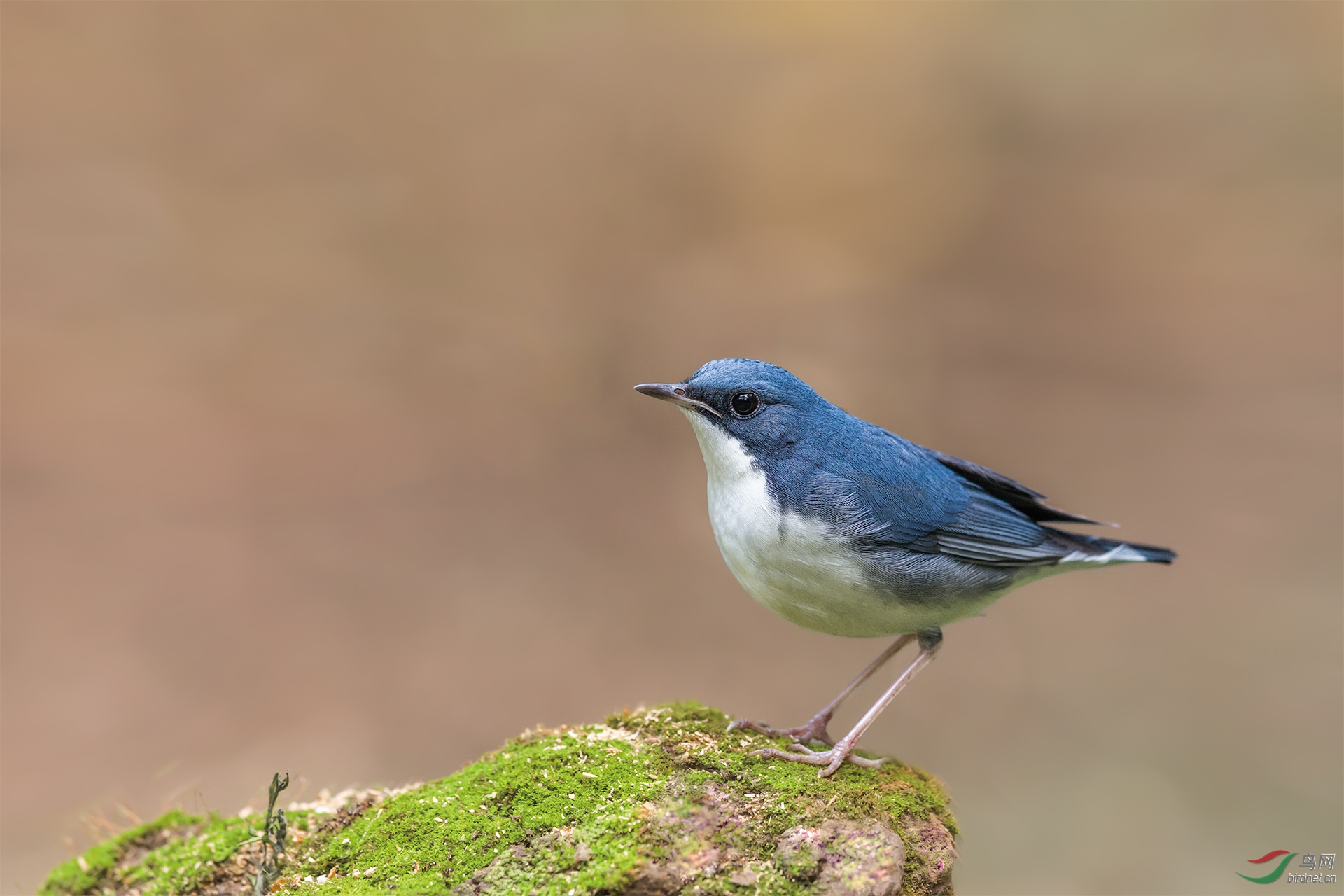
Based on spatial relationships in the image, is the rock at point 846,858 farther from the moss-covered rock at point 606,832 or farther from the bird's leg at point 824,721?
the bird's leg at point 824,721

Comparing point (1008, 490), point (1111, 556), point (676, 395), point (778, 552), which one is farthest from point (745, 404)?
point (1111, 556)

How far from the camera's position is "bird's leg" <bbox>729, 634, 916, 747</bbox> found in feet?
13.7

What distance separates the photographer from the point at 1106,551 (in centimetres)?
434

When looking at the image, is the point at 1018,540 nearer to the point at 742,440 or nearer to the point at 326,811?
the point at 742,440

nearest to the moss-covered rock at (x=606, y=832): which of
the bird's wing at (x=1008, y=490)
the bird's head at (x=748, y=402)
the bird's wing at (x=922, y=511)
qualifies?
the bird's wing at (x=922, y=511)

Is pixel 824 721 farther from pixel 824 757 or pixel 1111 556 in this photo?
pixel 1111 556

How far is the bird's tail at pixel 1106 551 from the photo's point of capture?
4.27 metres

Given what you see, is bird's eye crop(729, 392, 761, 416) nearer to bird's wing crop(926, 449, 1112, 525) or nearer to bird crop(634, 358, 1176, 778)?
bird crop(634, 358, 1176, 778)

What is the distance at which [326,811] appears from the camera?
13.2ft

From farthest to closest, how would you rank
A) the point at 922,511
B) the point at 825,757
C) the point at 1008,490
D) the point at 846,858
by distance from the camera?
the point at 1008,490 < the point at 922,511 < the point at 825,757 < the point at 846,858

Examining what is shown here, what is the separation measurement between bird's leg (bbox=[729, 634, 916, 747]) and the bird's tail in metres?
0.88

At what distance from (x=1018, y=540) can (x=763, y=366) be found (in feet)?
4.82

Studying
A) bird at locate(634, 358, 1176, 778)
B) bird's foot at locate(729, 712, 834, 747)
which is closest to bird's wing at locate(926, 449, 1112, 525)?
bird at locate(634, 358, 1176, 778)

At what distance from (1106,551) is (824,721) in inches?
63.5
